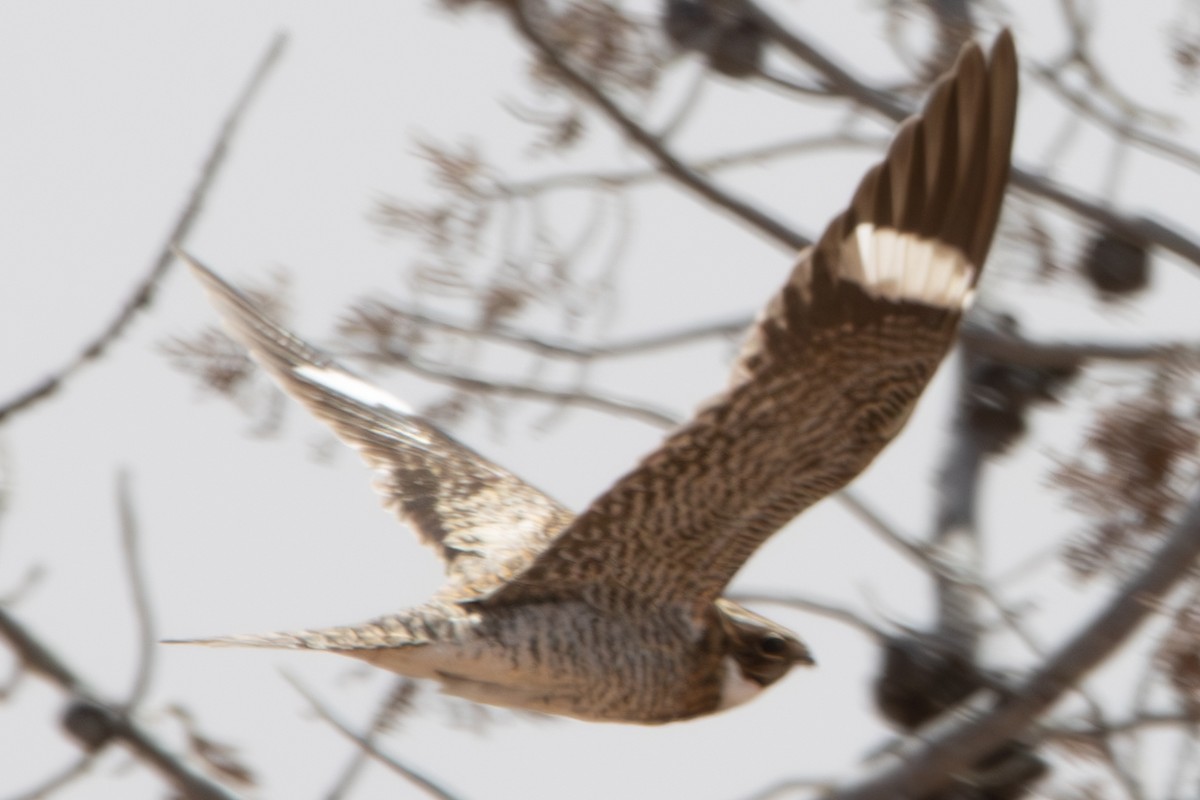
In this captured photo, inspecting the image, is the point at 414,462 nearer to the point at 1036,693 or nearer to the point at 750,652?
the point at 750,652

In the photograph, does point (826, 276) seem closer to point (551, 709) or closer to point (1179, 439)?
point (1179, 439)

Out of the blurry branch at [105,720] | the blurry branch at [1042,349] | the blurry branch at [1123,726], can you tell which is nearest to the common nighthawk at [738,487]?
the blurry branch at [105,720]

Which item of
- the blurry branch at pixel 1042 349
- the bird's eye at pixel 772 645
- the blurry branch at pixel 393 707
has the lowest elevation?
the blurry branch at pixel 393 707

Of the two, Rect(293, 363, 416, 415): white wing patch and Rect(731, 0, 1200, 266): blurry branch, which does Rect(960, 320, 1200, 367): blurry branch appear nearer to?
Rect(731, 0, 1200, 266): blurry branch

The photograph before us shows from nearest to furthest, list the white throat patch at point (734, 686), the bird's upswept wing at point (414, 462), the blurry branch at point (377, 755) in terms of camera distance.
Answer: the blurry branch at point (377, 755)
the white throat patch at point (734, 686)
the bird's upswept wing at point (414, 462)

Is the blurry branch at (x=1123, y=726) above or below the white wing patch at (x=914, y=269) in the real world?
below

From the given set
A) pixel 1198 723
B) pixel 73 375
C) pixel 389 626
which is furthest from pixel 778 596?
pixel 73 375

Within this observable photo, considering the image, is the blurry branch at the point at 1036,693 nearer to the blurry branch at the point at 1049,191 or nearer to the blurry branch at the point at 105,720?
the blurry branch at the point at 1049,191

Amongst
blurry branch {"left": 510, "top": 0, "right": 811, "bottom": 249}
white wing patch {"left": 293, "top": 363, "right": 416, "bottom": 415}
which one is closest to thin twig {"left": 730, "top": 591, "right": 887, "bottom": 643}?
blurry branch {"left": 510, "top": 0, "right": 811, "bottom": 249}
